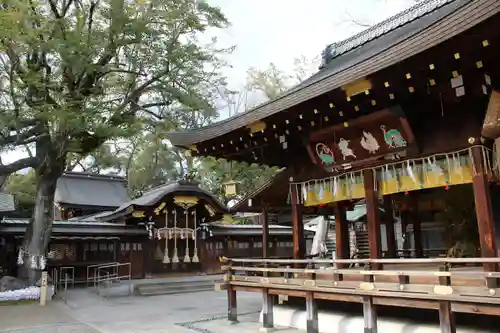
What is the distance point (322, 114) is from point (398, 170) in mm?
1605

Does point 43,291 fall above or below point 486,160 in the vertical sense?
below

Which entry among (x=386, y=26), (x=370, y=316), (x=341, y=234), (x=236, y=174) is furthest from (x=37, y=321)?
(x=236, y=174)

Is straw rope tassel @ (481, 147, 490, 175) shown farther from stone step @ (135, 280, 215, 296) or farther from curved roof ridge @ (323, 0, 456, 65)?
stone step @ (135, 280, 215, 296)

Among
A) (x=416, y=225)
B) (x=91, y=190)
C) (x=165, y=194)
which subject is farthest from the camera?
(x=91, y=190)

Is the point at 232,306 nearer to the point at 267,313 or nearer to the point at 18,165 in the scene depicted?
the point at 267,313

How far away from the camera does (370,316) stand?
21.8 ft

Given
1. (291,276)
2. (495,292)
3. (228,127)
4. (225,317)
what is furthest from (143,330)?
(495,292)

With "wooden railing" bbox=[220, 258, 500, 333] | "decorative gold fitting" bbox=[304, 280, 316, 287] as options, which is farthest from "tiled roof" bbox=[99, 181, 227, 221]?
"decorative gold fitting" bbox=[304, 280, 316, 287]

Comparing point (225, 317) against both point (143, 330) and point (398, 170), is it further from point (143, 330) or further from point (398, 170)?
point (398, 170)

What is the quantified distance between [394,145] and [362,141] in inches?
24.1

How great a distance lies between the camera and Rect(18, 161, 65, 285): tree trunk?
15.4 m

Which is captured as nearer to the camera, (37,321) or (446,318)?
(446,318)

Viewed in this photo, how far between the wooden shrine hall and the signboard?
0.02 m

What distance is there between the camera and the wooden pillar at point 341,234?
10102 millimetres
